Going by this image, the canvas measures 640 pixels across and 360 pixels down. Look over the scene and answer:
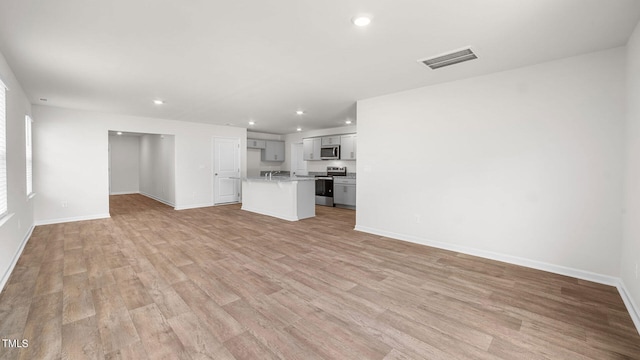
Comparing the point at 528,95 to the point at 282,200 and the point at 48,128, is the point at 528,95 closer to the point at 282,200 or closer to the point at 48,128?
the point at 282,200

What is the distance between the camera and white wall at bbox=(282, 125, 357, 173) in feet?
27.2

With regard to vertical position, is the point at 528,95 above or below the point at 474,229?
above

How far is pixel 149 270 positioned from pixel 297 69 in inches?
119

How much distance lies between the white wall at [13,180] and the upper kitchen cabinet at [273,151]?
20.0ft

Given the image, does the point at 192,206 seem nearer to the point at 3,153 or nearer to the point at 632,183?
the point at 3,153

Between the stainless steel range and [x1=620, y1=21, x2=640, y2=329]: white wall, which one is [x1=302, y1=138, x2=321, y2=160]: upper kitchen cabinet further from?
[x1=620, y1=21, x2=640, y2=329]: white wall

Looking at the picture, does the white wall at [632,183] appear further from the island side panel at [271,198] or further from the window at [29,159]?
the window at [29,159]

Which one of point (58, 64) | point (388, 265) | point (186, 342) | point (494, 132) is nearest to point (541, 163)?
point (494, 132)

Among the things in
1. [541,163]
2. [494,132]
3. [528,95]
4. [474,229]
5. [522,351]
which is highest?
[528,95]

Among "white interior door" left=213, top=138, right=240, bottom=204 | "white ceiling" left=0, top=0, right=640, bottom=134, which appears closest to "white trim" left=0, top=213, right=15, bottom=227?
"white ceiling" left=0, top=0, right=640, bottom=134

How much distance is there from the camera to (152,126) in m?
A: 6.83

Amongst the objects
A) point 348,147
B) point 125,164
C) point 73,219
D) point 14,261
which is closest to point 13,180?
point 14,261

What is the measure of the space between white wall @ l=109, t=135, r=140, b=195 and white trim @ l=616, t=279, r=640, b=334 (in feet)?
44.2

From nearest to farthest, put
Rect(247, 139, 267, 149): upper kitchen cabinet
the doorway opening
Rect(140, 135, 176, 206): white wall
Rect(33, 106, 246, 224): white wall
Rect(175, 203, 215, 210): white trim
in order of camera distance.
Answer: Rect(33, 106, 246, 224): white wall → Rect(175, 203, 215, 210): white trim → Rect(140, 135, 176, 206): white wall → the doorway opening → Rect(247, 139, 267, 149): upper kitchen cabinet
